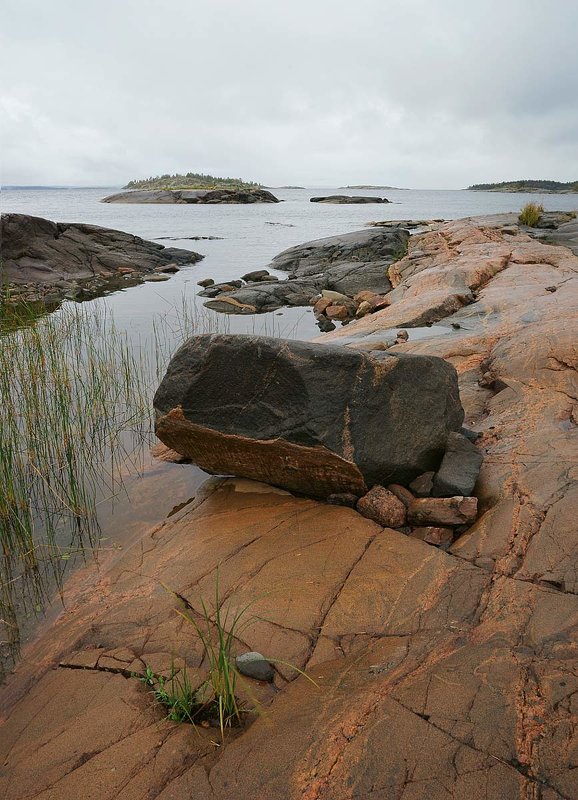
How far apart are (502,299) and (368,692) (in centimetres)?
757

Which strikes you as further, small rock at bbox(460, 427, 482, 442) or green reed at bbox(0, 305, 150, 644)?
small rock at bbox(460, 427, 482, 442)

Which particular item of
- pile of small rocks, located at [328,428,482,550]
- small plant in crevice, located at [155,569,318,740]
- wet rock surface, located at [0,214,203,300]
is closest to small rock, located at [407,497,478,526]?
pile of small rocks, located at [328,428,482,550]

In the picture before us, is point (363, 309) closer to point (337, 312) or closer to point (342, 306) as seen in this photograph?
point (337, 312)

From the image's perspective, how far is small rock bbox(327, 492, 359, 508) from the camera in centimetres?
420

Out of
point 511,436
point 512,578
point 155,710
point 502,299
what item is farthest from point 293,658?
point 502,299

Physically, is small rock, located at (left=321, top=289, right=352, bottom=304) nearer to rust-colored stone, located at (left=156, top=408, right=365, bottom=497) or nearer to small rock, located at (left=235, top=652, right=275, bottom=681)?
rust-colored stone, located at (left=156, top=408, right=365, bottom=497)

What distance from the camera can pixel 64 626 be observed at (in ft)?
11.1

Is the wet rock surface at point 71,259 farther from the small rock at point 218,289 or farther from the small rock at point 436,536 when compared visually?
the small rock at point 436,536

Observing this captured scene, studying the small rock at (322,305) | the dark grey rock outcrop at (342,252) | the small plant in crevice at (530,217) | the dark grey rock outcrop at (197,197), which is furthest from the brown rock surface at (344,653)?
the dark grey rock outcrop at (197,197)

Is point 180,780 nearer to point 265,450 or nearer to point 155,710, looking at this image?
point 155,710

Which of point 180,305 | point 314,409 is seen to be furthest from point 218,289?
point 314,409

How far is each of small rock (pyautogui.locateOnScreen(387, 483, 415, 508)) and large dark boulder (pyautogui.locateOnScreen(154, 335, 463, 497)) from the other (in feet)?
0.15

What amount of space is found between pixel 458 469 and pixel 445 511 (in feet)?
1.34

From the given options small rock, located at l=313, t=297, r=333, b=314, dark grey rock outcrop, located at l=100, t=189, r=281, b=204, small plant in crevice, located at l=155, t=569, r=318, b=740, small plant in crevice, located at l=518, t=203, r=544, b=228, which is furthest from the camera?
dark grey rock outcrop, located at l=100, t=189, r=281, b=204
